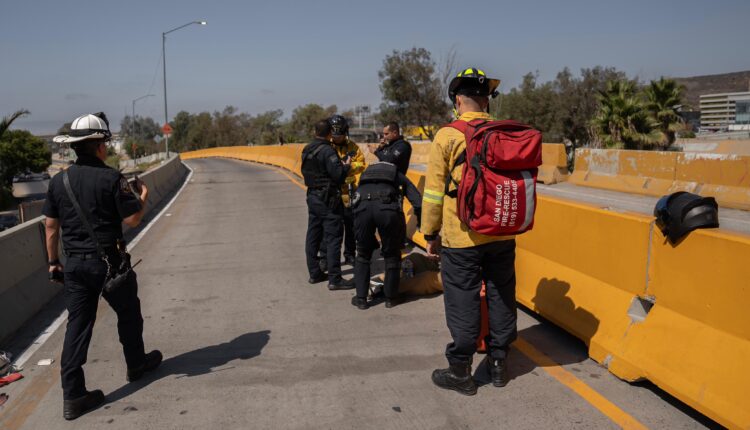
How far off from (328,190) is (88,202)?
3.15 m

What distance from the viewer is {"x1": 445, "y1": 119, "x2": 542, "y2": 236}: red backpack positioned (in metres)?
3.72

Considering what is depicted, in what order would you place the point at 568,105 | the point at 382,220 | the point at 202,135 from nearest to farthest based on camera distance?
the point at 382,220
the point at 568,105
the point at 202,135

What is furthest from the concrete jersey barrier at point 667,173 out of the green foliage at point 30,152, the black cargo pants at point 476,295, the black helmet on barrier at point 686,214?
the green foliage at point 30,152

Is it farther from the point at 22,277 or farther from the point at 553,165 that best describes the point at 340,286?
the point at 553,165

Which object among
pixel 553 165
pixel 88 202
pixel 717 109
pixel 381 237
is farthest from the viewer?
pixel 717 109

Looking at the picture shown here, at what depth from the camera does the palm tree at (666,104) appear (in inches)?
1059

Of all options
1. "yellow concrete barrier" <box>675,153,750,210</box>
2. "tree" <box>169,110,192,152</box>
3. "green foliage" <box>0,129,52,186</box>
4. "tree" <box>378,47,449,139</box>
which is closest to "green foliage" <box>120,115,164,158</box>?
"tree" <box>169,110,192,152</box>

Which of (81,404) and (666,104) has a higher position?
(666,104)

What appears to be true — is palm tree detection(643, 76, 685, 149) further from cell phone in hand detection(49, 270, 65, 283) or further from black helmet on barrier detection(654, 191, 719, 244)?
cell phone in hand detection(49, 270, 65, 283)

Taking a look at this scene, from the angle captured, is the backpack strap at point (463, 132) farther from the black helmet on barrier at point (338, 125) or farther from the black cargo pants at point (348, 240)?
the black cargo pants at point (348, 240)

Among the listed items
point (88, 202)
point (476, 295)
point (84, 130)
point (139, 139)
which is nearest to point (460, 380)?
point (476, 295)

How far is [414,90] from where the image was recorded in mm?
47656

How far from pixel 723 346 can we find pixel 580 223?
5.53ft

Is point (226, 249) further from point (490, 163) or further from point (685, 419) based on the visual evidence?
point (685, 419)
